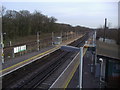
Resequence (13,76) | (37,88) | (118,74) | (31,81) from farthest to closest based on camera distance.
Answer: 1. (13,76)
2. (31,81)
3. (37,88)
4. (118,74)

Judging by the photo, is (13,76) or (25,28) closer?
(13,76)

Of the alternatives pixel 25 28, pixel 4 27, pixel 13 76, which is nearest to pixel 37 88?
pixel 13 76

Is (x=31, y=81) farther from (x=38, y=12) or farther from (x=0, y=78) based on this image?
(x=38, y=12)

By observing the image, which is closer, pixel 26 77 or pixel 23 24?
pixel 26 77

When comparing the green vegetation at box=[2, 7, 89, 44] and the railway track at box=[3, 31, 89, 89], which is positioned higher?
the green vegetation at box=[2, 7, 89, 44]

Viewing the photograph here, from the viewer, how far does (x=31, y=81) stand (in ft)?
35.4

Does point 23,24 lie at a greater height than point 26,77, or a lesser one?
greater

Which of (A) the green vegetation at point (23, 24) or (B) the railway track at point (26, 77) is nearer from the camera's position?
(B) the railway track at point (26, 77)

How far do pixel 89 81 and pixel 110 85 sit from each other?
2626 mm

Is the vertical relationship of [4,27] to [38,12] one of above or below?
below

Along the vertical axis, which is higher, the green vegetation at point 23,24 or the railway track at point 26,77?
the green vegetation at point 23,24

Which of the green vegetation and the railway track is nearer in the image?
the railway track

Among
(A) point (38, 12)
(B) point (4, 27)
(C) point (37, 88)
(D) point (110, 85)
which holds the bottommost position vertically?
(C) point (37, 88)

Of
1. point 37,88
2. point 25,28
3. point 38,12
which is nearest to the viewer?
point 37,88
